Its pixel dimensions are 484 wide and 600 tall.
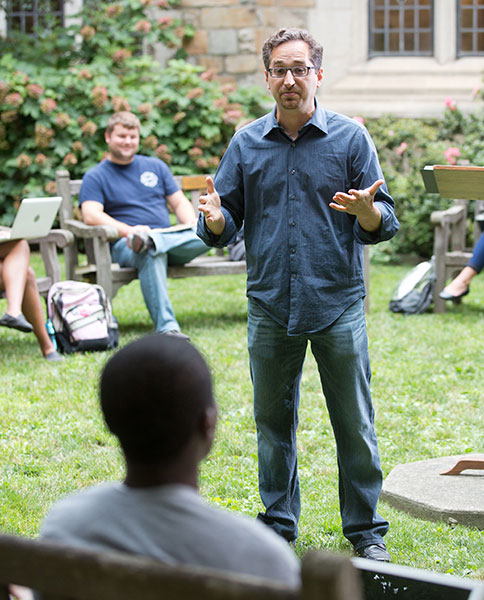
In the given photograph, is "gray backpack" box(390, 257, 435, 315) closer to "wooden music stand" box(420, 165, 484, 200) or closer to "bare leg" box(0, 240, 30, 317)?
"bare leg" box(0, 240, 30, 317)

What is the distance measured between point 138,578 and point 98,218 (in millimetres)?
6542

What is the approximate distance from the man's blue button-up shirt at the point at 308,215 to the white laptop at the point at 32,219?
142 inches

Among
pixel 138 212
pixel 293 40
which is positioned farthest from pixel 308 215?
pixel 138 212

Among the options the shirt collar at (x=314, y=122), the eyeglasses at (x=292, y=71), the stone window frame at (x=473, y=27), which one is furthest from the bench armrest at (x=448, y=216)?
the eyeglasses at (x=292, y=71)

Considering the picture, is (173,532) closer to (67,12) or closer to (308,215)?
(308,215)

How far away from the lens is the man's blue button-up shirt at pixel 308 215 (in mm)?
3334

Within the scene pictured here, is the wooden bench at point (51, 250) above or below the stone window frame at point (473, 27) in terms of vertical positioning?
below

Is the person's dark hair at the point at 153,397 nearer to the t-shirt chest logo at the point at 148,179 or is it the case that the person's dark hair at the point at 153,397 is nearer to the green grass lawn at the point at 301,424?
the green grass lawn at the point at 301,424

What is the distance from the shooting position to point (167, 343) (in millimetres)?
1586

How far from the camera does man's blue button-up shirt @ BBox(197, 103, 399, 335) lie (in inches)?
131

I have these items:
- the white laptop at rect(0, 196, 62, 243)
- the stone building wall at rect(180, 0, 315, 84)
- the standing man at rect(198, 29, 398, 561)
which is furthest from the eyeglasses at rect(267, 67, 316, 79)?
the stone building wall at rect(180, 0, 315, 84)

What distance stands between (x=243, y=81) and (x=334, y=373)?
9780mm

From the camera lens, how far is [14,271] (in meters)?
6.71

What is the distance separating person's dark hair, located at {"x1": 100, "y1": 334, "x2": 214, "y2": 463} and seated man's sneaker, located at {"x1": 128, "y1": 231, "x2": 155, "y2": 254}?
19.0 feet
